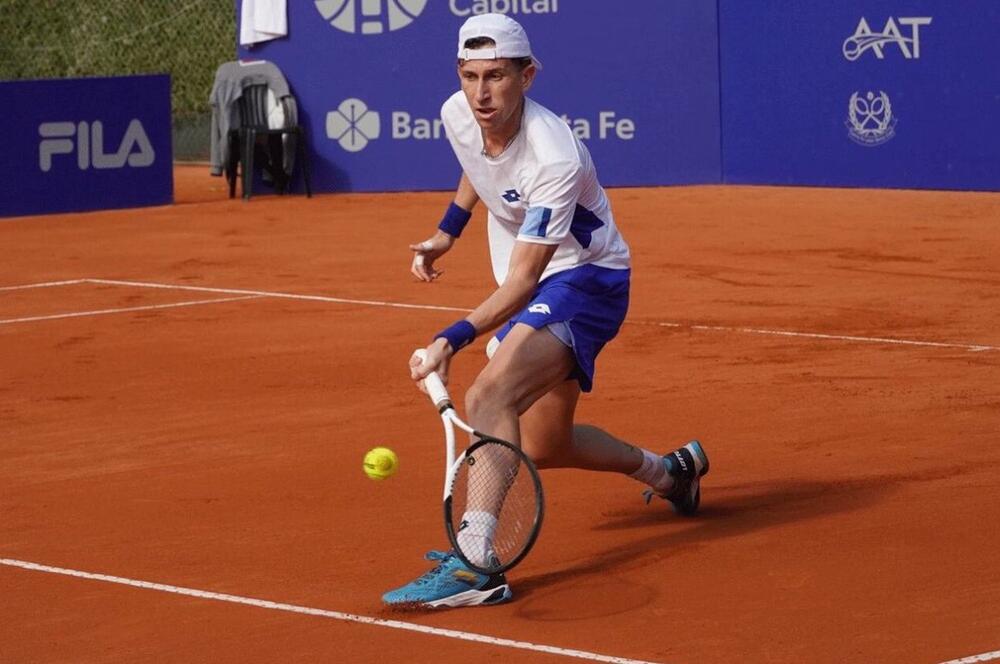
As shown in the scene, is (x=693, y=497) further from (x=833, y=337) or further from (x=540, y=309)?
(x=833, y=337)

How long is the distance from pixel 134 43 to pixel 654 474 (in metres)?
19.7

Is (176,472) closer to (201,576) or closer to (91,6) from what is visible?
(201,576)

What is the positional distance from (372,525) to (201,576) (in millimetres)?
752

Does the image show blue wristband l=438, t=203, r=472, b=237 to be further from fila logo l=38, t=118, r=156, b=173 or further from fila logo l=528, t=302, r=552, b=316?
fila logo l=38, t=118, r=156, b=173

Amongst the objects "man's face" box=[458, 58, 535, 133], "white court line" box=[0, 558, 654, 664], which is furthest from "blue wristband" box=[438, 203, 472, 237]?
"white court line" box=[0, 558, 654, 664]

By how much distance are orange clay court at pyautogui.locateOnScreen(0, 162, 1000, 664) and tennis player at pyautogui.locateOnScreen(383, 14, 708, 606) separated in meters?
0.26

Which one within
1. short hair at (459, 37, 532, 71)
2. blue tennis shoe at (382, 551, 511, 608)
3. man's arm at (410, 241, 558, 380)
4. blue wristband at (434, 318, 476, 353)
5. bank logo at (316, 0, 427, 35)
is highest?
bank logo at (316, 0, 427, 35)

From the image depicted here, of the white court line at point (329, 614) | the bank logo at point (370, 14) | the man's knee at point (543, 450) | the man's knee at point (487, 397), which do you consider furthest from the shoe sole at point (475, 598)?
the bank logo at point (370, 14)

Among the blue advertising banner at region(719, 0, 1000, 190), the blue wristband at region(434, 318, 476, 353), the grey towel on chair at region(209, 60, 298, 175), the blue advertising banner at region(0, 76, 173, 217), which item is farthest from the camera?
the grey towel on chair at region(209, 60, 298, 175)

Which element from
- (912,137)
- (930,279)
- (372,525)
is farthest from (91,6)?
(372,525)

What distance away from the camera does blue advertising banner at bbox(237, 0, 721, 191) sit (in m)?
18.4

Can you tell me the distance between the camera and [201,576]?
17.8 ft

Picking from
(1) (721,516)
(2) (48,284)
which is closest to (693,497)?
(1) (721,516)

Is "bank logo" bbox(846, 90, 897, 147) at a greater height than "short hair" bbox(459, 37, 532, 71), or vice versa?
"bank logo" bbox(846, 90, 897, 147)
